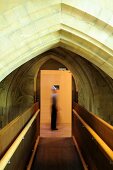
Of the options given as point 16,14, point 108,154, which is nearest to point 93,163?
point 108,154

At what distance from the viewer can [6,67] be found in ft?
16.0

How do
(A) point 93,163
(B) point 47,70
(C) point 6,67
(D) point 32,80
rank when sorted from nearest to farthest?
1. (C) point 6,67
2. (A) point 93,163
3. (D) point 32,80
4. (B) point 47,70

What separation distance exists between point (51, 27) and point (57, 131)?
6998 millimetres

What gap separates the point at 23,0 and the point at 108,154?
225 cm

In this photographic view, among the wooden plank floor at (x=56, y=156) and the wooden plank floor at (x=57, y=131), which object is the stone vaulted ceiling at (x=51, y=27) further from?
the wooden plank floor at (x=57, y=131)

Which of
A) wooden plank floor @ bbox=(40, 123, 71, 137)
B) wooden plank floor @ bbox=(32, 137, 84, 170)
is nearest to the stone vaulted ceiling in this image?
wooden plank floor @ bbox=(32, 137, 84, 170)

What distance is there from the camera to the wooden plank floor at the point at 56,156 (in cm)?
659

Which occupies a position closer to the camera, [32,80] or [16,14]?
[16,14]

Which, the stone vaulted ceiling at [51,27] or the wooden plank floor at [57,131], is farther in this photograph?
the wooden plank floor at [57,131]

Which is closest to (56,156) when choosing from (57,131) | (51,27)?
(51,27)

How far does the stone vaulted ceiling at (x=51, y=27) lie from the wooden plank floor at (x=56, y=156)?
8.06ft

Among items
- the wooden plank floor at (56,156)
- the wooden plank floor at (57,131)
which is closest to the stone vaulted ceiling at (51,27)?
the wooden plank floor at (56,156)

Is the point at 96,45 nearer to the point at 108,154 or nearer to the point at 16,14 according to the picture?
the point at 16,14

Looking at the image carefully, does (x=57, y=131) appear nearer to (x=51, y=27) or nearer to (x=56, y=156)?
(x=56, y=156)
